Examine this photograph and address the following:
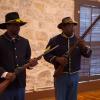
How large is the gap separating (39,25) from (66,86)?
2238mm

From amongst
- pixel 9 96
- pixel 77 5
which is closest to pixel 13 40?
pixel 9 96

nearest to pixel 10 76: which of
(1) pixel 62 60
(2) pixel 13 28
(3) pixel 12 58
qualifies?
(3) pixel 12 58

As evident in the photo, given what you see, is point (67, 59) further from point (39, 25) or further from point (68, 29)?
point (39, 25)

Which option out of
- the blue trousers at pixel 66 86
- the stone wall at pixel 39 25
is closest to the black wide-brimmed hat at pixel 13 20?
the blue trousers at pixel 66 86

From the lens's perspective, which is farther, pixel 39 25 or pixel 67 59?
pixel 39 25

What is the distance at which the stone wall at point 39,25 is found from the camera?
17.3 ft

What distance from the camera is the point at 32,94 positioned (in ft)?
17.5

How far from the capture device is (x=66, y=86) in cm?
349

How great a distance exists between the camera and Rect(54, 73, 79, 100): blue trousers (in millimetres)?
3480

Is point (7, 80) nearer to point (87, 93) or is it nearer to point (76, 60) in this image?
point (76, 60)

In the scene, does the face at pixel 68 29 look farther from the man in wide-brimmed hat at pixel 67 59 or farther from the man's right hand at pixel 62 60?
the man's right hand at pixel 62 60

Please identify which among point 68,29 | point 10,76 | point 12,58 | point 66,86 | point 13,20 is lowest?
point 66,86

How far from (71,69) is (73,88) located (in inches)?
9.1

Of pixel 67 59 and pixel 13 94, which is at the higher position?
pixel 67 59
